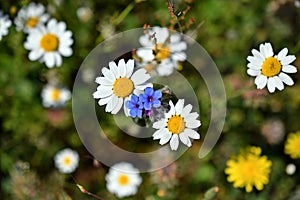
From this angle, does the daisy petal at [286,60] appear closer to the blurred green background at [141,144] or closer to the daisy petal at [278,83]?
the daisy petal at [278,83]

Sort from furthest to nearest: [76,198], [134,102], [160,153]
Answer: [160,153]
[76,198]
[134,102]

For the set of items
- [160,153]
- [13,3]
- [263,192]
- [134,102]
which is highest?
[13,3]

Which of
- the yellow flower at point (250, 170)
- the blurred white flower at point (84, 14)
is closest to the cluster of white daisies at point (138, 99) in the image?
the yellow flower at point (250, 170)

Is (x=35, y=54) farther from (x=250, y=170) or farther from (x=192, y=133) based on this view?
(x=250, y=170)

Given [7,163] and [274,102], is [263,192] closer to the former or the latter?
[274,102]

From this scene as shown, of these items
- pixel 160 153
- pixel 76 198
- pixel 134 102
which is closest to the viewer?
pixel 134 102

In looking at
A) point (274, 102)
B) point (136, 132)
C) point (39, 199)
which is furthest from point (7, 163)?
point (274, 102)

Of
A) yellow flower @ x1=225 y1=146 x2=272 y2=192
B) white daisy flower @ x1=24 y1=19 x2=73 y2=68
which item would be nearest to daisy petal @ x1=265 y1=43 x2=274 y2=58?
yellow flower @ x1=225 y1=146 x2=272 y2=192

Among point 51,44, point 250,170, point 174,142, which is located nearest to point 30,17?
point 51,44
